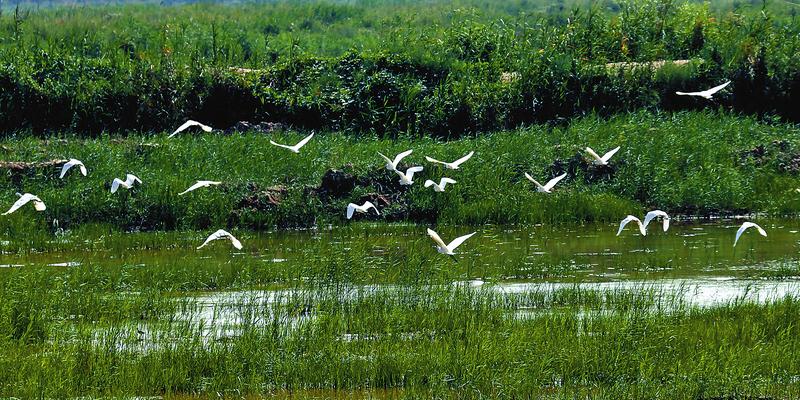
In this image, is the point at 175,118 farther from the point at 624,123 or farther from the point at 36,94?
the point at 624,123

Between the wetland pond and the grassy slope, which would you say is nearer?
the wetland pond

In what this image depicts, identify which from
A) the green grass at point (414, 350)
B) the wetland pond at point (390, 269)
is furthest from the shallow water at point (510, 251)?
the green grass at point (414, 350)

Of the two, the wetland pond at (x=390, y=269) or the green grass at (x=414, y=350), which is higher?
the green grass at (x=414, y=350)

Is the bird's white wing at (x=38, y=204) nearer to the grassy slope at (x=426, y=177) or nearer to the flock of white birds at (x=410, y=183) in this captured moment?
the flock of white birds at (x=410, y=183)

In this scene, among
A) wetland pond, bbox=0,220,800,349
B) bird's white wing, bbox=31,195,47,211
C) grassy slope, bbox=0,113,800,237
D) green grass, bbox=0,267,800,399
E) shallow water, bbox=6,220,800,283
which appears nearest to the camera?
green grass, bbox=0,267,800,399

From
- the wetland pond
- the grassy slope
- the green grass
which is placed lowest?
the grassy slope

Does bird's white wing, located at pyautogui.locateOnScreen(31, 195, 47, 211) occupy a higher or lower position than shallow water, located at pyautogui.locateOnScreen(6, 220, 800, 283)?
higher

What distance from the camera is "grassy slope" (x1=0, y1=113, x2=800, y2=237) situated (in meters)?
20.2

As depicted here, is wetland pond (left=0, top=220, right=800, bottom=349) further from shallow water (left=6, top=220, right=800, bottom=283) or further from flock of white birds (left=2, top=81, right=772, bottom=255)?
flock of white birds (left=2, top=81, right=772, bottom=255)

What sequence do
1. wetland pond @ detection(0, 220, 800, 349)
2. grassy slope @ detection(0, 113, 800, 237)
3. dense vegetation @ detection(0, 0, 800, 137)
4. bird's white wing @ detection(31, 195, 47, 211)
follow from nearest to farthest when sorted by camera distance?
wetland pond @ detection(0, 220, 800, 349), bird's white wing @ detection(31, 195, 47, 211), grassy slope @ detection(0, 113, 800, 237), dense vegetation @ detection(0, 0, 800, 137)

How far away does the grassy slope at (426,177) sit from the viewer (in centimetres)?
2017

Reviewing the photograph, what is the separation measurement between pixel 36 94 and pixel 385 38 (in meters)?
7.98

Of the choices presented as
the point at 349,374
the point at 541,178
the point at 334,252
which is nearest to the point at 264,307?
the point at 334,252

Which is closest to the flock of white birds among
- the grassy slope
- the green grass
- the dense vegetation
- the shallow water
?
the shallow water
